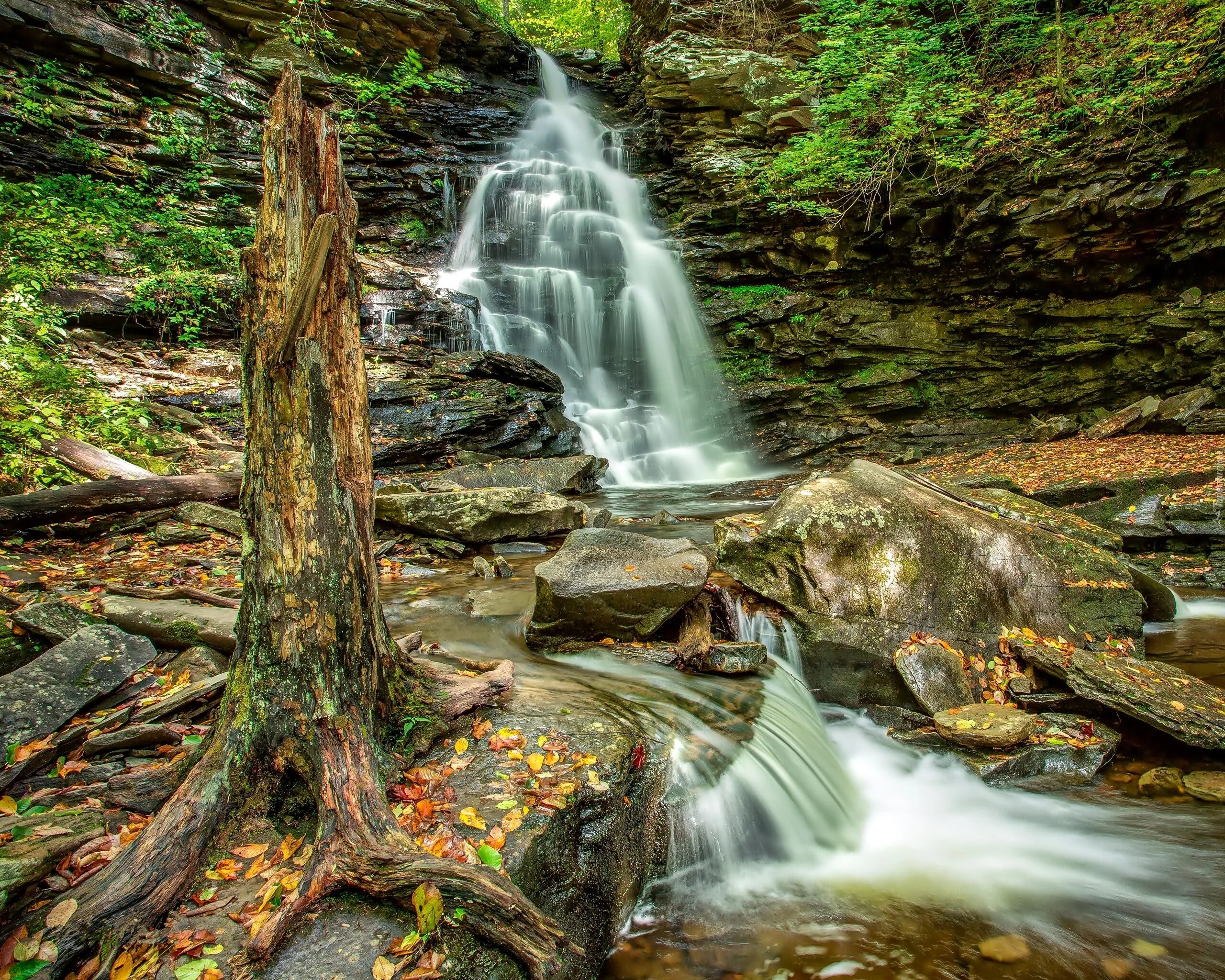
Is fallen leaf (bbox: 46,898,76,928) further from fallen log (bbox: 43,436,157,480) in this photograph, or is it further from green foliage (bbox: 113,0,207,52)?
green foliage (bbox: 113,0,207,52)

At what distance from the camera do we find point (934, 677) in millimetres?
4395

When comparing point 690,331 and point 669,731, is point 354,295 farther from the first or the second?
point 690,331

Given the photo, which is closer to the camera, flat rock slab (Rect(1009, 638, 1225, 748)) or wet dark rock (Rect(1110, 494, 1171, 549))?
flat rock slab (Rect(1009, 638, 1225, 748))

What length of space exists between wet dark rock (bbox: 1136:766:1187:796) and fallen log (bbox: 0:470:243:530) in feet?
23.9

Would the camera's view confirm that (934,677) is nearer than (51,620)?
No

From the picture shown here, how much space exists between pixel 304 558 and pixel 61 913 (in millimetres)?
1298

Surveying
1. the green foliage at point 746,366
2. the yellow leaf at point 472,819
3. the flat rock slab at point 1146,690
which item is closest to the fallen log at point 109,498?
the yellow leaf at point 472,819

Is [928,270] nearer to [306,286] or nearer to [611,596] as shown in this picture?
[611,596]

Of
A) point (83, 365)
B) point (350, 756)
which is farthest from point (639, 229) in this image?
point (350, 756)

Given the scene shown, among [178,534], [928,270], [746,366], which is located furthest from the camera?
[746,366]

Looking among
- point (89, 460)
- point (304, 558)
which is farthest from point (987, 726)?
point (89, 460)

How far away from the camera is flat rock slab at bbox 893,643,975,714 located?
4305 mm

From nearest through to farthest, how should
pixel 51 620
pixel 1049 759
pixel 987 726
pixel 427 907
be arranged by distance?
1. pixel 427 907
2. pixel 51 620
3. pixel 1049 759
4. pixel 987 726

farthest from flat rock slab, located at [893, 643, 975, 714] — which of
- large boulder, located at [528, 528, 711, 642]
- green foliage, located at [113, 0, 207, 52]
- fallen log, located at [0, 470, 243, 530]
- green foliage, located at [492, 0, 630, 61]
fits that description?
green foliage, located at [492, 0, 630, 61]
